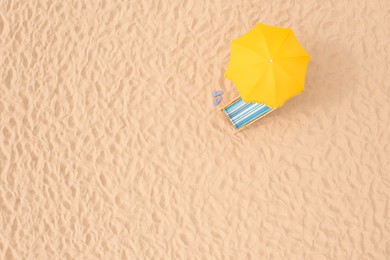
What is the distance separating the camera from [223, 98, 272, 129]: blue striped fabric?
4262 millimetres

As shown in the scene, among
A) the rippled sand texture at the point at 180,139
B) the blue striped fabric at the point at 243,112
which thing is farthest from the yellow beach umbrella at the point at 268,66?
the rippled sand texture at the point at 180,139

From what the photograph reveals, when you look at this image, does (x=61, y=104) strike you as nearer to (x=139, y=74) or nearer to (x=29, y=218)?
(x=139, y=74)

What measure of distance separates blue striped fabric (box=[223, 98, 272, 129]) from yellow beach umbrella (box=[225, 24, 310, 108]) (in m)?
0.25

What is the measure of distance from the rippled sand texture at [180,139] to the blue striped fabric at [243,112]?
155 mm

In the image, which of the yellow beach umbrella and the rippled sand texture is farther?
the rippled sand texture

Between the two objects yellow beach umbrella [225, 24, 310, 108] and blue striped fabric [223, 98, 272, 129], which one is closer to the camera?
yellow beach umbrella [225, 24, 310, 108]

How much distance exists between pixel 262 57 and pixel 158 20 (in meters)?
1.28

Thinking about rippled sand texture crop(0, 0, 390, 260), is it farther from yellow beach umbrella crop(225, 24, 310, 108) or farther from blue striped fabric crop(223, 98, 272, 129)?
yellow beach umbrella crop(225, 24, 310, 108)

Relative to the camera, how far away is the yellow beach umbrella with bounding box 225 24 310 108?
12.8 ft

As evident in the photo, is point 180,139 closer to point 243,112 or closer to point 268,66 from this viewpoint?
point 243,112

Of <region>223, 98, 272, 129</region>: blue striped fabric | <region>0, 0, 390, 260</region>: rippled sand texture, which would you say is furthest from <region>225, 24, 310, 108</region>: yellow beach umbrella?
<region>0, 0, 390, 260</region>: rippled sand texture

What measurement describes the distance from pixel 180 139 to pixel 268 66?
108cm

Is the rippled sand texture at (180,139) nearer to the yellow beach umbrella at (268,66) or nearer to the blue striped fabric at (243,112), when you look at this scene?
the blue striped fabric at (243,112)

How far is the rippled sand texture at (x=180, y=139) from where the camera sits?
4199 mm
